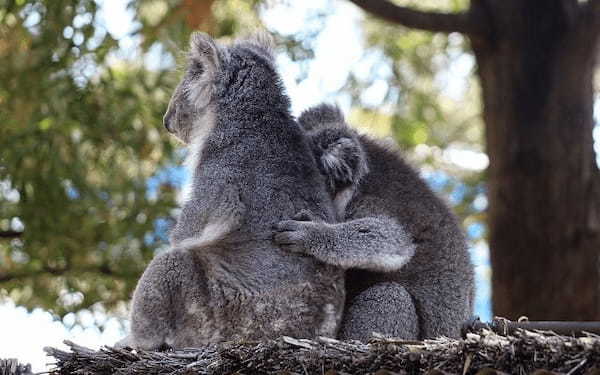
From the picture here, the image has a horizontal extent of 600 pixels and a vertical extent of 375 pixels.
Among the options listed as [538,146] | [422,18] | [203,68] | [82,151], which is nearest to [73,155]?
[82,151]

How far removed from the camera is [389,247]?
3.83m

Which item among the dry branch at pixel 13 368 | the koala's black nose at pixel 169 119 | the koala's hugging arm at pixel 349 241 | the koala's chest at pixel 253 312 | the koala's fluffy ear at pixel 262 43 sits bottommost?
the dry branch at pixel 13 368

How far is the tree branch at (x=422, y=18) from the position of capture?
25.1 ft

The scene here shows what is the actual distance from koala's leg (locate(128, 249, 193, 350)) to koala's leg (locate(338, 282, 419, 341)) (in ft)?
2.46

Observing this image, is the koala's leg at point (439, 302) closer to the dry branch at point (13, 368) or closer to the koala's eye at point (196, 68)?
the koala's eye at point (196, 68)

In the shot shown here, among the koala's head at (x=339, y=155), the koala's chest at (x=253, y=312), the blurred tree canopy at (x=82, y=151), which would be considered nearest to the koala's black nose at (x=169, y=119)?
the koala's head at (x=339, y=155)

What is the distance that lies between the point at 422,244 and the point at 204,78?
4.34 feet

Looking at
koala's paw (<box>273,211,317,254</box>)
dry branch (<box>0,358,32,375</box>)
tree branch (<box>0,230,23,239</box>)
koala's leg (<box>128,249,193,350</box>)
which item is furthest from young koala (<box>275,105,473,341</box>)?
tree branch (<box>0,230,23,239</box>)

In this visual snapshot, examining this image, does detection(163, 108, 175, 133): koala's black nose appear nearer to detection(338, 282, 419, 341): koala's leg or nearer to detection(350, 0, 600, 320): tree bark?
detection(338, 282, 419, 341): koala's leg

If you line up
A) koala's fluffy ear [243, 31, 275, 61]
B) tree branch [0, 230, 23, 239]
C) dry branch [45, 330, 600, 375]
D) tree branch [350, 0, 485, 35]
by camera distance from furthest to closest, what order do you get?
tree branch [0, 230, 23, 239] → tree branch [350, 0, 485, 35] → koala's fluffy ear [243, 31, 275, 61] → dry branch [45, 330, 600, 375]

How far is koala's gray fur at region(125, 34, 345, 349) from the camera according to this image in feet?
12.0

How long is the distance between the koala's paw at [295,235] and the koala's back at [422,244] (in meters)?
0.50

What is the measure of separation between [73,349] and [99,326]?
4096 millimetres

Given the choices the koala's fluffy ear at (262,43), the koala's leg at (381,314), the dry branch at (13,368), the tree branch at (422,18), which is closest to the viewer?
the dry branch at (13,368)
